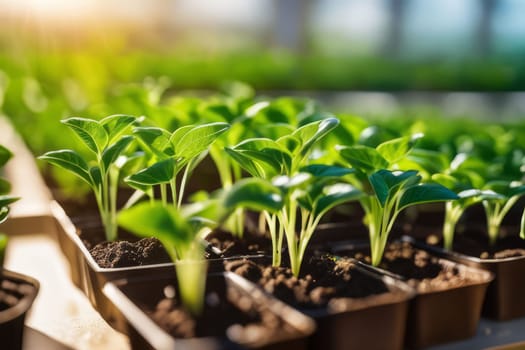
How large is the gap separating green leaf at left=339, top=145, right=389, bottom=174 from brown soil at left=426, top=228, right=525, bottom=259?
10.5 inches

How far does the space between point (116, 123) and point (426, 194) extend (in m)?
0.49

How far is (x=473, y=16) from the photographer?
30.9 feet

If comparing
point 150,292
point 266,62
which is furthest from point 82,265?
point 266,62

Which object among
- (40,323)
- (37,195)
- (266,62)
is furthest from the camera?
(266,62)

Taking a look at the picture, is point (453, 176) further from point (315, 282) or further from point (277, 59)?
point (277, 59)

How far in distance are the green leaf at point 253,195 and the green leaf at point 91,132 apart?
37cm

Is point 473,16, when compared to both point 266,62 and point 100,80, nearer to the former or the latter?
point 266,62

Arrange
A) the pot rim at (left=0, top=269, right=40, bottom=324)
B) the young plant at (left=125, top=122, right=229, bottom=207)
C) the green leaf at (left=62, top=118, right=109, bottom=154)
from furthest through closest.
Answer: the green leaf at (left=62, top=118, right=109, bottom=154) < the young plant at (left=125, top=122, right=229, bottom=207) < the pot rim at (left=0, top=269, right=40, bottom=324)

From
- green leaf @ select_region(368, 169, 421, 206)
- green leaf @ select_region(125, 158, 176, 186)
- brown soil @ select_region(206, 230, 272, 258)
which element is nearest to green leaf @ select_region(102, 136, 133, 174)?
green leaf @ select_region(125, 158, 176, 186)

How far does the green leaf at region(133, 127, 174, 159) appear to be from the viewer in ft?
→ 2.94

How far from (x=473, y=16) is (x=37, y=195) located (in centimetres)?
898

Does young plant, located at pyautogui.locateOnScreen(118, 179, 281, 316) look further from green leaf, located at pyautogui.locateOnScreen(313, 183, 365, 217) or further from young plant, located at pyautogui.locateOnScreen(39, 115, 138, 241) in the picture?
young plant, located at pyautogui.locateOnScreen(39, 115, 138, 241)

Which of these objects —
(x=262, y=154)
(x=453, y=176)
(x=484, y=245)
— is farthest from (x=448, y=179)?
(x=262, y=154)

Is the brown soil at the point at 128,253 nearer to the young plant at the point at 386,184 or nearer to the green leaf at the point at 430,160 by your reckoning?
the young plant at the point at 386,184
